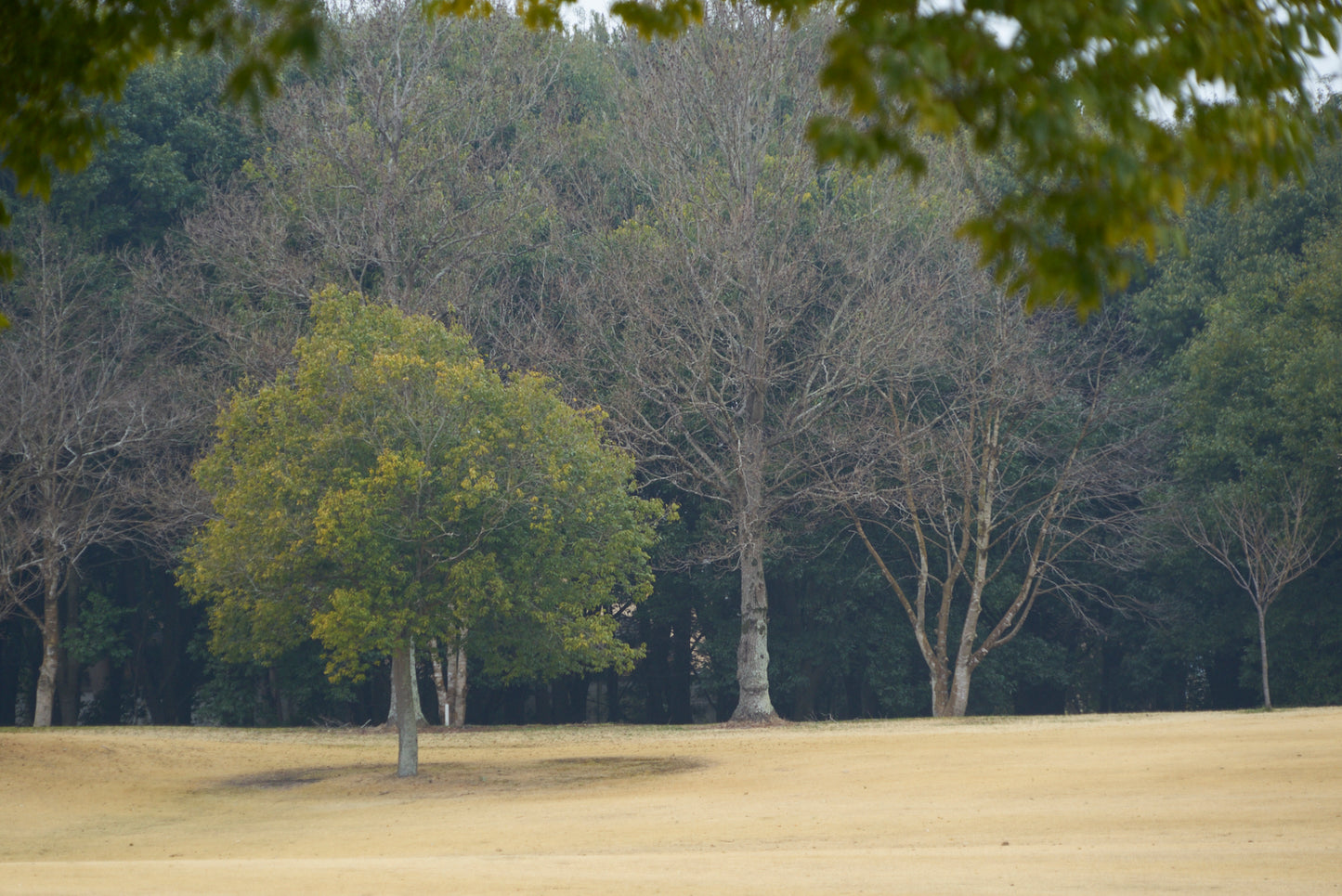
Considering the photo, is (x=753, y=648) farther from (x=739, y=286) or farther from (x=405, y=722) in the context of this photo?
(x=405, y=722)

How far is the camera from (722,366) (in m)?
29.6

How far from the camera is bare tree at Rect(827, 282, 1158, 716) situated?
28844mm

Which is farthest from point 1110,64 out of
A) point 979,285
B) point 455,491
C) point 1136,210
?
point 979,285

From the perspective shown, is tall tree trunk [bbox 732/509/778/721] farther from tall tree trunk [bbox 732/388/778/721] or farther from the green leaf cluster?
the green leaf cluster

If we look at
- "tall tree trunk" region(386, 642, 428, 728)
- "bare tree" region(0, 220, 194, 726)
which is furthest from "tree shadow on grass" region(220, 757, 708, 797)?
"bare tree" region(0, 220, 194, 726)

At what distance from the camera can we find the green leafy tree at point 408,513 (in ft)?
58.0

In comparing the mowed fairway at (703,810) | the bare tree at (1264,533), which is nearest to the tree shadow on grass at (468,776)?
the mowed fairway at (703,810)

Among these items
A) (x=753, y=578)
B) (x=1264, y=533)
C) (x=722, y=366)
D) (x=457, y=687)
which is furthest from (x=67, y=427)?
(x=1264, y=533)

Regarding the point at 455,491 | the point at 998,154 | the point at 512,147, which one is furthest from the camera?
the point at 512,147

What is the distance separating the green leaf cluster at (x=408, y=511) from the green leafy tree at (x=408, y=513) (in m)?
0.03

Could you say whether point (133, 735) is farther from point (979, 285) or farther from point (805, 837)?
point (979, 285)

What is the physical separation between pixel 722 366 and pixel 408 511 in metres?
A: 12.9

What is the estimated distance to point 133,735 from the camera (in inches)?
954

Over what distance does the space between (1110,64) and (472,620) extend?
1564cm
